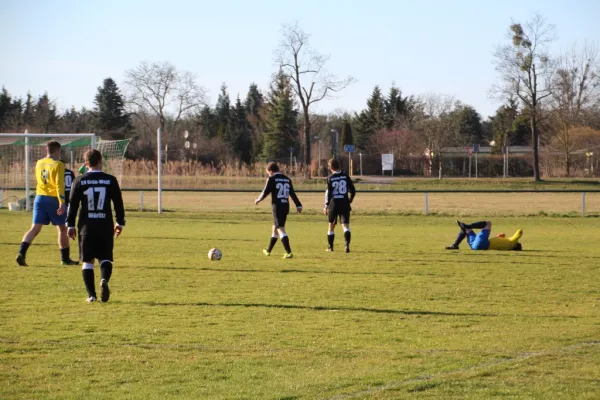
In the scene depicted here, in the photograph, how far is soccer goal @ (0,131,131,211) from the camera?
3177 cm

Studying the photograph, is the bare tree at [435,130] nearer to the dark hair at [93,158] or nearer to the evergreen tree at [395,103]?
the evergreen tree at [395,103]

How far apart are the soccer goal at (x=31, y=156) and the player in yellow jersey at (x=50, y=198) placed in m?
17.0

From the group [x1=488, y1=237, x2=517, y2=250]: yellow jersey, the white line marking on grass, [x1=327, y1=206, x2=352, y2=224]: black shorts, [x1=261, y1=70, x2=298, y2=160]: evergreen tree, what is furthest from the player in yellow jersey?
[x1=261, y1=70, x2=298, y2=160]: evergreen tree

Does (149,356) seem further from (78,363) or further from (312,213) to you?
(312,213)

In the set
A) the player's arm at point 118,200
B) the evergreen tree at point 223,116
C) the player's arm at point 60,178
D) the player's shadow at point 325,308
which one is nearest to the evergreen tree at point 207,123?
the evergreen tree at point 223,116

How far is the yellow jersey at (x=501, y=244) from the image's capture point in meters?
18.2

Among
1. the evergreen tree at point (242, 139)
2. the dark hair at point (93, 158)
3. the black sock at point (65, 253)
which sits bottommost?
the black sock at point (65, 253)

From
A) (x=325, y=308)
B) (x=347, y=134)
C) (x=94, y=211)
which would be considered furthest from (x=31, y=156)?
(x=347, y=134)

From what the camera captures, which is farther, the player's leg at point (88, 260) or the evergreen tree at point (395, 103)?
the evergreen tree at point (395, 103)

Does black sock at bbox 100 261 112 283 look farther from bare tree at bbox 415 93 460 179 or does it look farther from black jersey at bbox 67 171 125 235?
bare tree at bbox 415 93 460 179

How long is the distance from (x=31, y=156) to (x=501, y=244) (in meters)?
23.5

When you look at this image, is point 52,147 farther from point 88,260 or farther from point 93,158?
point 88,260

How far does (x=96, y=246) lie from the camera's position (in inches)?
395

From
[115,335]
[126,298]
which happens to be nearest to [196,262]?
[126,298]
